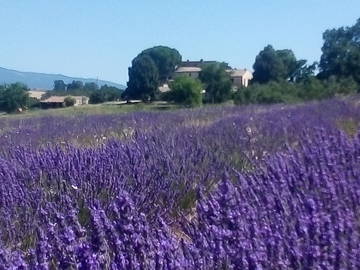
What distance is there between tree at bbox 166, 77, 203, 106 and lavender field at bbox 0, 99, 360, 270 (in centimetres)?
3716

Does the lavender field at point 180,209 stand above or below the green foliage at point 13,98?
above

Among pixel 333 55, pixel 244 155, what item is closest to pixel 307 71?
pixel 333 55

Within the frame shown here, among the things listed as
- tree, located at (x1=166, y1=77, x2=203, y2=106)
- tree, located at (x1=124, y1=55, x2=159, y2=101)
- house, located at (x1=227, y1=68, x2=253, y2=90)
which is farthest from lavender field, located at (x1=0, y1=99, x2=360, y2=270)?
house, located at (x1=227, y1=68, x2=253, y2=90)

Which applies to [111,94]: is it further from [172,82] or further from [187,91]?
[187,91]

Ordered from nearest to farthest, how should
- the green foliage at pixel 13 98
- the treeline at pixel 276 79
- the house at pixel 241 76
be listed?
the treeline at pixel 276 79 → the green foliage at pixel 13 98 → the house at pixel 241 76

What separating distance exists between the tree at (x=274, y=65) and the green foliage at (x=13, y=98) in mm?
19047

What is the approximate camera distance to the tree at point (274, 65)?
55531 mm

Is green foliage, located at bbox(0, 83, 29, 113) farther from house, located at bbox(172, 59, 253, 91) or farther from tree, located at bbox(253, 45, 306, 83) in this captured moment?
tree, located at bbox(253, 45, 306, 83)

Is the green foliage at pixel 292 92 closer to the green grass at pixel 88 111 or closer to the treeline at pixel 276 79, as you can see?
the treeline at pixel 276 79

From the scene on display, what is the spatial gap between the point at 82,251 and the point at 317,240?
2.28 feet

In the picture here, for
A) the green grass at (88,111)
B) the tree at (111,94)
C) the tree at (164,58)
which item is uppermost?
the tree at (164,58)

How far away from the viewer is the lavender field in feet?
6.69

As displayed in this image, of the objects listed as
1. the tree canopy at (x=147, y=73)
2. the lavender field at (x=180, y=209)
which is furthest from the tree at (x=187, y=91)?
the lavender field at (x=180, y=209)

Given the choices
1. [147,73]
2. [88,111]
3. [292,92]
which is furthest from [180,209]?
[147,73]
